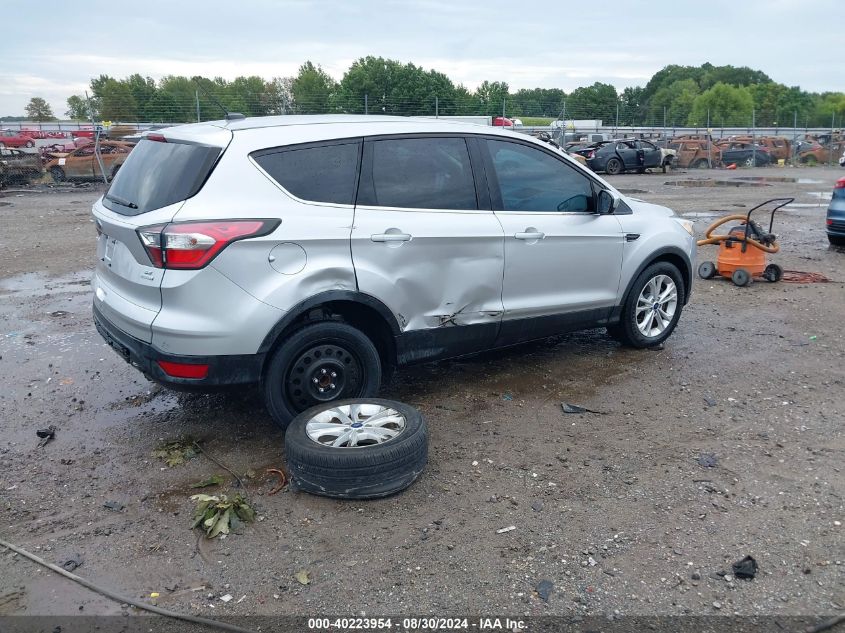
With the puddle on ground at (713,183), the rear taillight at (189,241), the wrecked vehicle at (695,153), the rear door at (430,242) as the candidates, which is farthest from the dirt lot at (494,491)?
the wrecked vehicle at (695,153)

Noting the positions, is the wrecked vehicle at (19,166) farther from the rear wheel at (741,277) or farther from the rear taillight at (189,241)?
the rear taillight at (189,241)

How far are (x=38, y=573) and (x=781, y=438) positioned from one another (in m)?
4.17

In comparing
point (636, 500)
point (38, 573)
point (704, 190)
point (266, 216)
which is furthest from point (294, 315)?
point (704, 190)

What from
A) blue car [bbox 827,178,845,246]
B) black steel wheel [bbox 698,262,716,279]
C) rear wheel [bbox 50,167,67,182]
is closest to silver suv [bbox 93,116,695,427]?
black steel wheel [bbox 698,262,716,279]

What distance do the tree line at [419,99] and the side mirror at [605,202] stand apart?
291cm

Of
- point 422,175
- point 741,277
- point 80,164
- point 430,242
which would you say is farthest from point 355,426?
point 80,164

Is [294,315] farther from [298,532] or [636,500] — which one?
[636,500]

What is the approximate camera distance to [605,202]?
5633 millimetres

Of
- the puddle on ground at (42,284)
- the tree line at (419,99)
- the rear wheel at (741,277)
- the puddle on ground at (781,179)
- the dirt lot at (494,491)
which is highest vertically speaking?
the tree line at (419,99)

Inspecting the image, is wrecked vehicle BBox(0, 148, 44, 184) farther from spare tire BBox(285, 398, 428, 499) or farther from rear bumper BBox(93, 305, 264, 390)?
spare tire BBox(285, 398, 428, 499)

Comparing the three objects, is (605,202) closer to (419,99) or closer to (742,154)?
(742,154)

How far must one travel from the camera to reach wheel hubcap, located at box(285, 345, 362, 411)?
14.2 feet

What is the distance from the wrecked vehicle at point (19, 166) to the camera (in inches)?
882

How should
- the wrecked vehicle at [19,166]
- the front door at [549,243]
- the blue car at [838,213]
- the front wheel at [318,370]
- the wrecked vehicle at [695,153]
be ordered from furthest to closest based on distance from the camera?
the wrecked vehicle at [695,153] → the wrecked vehicle at [19,166] → the blue car at [838,213] → the front door at [549,243] → the front wheel at [318,370]
